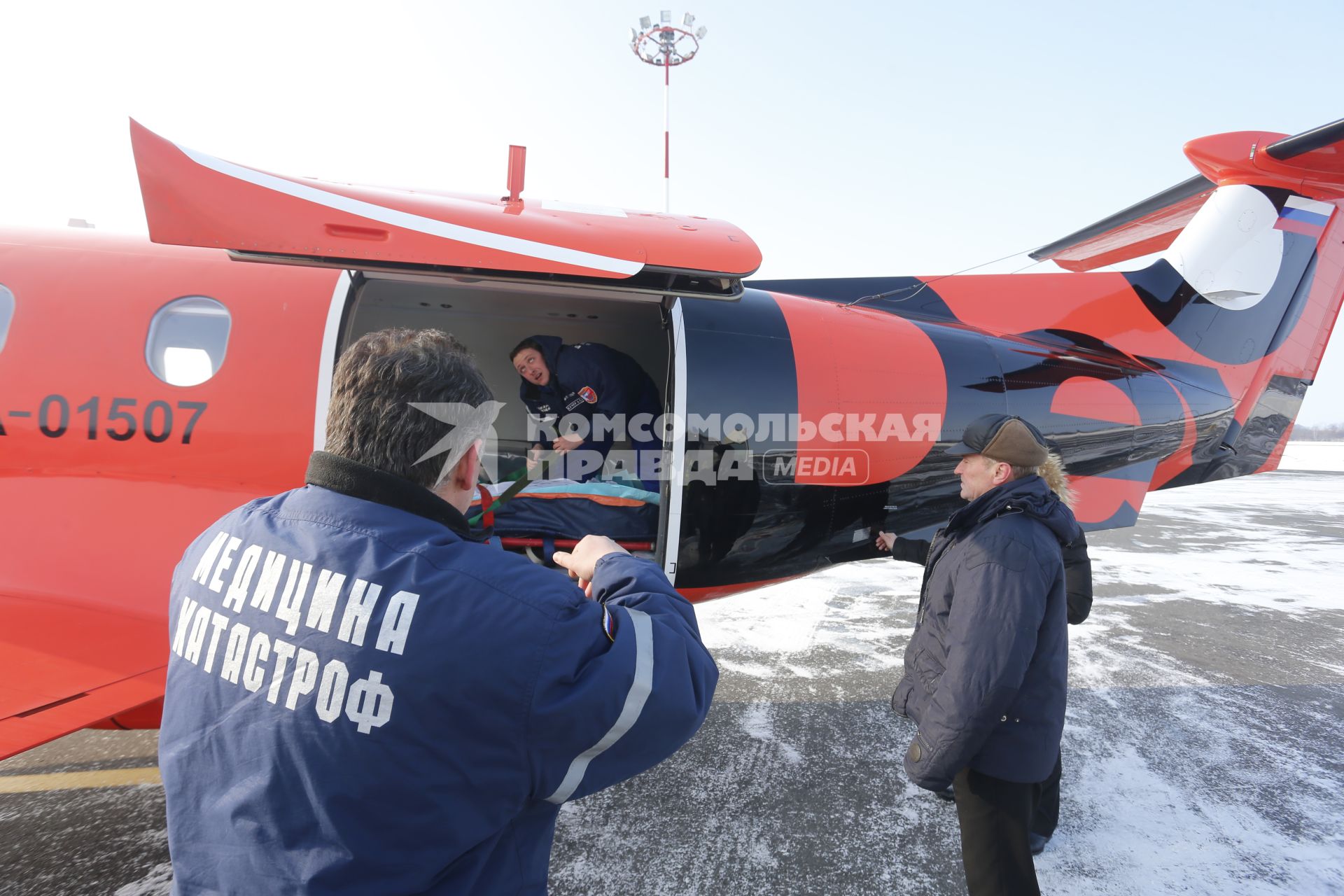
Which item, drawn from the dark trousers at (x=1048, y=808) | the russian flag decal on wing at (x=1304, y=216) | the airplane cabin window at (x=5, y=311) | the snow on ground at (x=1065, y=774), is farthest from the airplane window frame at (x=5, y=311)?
the russian flag decal on wing at (x=1304, y=216)

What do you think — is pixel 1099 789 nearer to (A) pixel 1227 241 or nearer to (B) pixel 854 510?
(B) pixel 854 510

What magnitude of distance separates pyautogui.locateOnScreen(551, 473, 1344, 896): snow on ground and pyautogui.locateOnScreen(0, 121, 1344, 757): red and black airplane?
1.03m

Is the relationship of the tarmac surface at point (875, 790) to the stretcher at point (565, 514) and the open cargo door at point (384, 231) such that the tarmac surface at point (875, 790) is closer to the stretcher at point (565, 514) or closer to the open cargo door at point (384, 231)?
the stretcher at point (565, 514)

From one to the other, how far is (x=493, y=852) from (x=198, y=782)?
1.44 feet

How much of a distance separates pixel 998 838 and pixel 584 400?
2.74 m

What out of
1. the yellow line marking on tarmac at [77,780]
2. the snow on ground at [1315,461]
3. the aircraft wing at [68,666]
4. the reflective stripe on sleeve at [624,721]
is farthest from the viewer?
the snow on ground at [1315,461]

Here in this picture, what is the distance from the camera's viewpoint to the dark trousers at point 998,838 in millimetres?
1896

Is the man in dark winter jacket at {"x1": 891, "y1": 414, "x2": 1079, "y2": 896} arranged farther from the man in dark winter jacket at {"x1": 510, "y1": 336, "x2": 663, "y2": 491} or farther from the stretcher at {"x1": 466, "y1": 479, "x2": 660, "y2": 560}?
the man in dark winter jacket at {"x1": 510, "y1": 336, "x2": 663, "y2": 491}

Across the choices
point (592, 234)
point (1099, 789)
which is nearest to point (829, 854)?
point (1099, 789)

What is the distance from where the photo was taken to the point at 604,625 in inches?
38.3

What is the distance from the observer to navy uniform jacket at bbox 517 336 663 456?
3.64 m

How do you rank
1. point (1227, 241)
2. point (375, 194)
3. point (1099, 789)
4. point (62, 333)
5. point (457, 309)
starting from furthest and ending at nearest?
point (1227, 241)
point (457, 309)
point (1099, 789)
point (62, 333)
point (375, 194)

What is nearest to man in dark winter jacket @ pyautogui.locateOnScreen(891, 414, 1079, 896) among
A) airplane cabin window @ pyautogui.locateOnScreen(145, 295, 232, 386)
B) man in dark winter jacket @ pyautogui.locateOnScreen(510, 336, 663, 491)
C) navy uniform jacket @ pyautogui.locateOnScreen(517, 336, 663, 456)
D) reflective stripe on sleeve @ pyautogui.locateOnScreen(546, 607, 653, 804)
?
reflective stripe on sleeve @ pyautogui.locateOnScreen(546, 607, 653, 804)

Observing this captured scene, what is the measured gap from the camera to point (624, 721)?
925 mm
